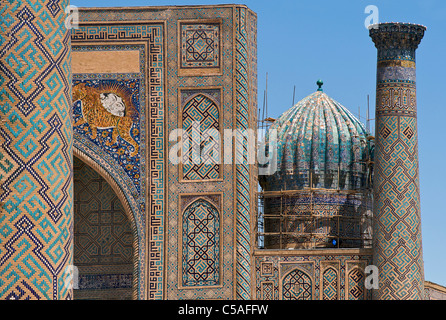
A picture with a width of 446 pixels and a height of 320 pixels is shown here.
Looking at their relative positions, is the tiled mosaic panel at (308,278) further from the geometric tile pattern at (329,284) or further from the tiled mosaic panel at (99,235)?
the tiled mosaic panel at (99,235)

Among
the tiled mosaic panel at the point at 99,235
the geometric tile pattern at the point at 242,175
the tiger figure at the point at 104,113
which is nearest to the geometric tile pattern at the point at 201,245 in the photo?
Result: the geometric tile pattern at the point at 242,175

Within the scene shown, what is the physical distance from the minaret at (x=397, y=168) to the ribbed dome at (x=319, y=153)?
5.65 ft

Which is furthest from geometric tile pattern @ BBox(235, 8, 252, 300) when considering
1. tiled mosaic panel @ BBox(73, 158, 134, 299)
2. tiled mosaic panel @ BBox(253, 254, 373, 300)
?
tiled mosaic panel @ BBox(73, 158, 134, 299)

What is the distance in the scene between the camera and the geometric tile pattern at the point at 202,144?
13922mm

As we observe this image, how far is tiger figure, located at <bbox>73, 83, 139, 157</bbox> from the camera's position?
45.6ft

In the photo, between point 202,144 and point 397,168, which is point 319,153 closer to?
point 397,168

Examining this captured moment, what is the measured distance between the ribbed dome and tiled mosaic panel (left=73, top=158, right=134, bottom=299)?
2579 millimetres

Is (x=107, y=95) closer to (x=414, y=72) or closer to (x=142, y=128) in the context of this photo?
(x=142, y=128)

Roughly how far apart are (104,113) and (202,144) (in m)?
1.37

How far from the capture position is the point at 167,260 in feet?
45.1

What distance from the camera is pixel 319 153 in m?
16.0

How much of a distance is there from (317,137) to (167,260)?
11.8 ft

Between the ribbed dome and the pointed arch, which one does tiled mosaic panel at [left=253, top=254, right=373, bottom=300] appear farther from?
the ribbed dome
